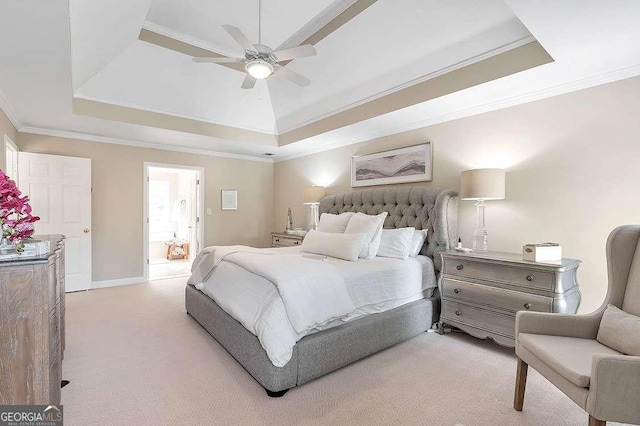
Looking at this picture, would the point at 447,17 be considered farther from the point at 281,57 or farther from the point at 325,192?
the point at 325,192

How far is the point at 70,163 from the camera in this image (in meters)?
4.52

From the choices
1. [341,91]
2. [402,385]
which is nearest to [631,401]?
[402,385]

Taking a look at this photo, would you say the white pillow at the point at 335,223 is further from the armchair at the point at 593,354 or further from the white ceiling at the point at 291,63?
the armchair at the point at 593,354

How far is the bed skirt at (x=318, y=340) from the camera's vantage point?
2.09 m

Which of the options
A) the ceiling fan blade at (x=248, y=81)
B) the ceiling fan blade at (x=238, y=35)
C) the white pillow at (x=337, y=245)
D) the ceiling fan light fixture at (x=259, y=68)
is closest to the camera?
the ceiling fan blade at (x=238, y=35)

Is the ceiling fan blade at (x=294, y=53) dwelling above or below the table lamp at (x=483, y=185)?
above

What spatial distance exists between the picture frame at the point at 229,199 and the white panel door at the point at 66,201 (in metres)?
2.21

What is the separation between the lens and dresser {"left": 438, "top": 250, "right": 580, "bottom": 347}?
7.90ft

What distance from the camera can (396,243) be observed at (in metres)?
3.30

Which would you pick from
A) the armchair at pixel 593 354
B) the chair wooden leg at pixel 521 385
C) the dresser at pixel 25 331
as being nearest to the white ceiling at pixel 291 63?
the armchair at pixel 593 354

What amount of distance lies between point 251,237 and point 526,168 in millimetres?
5163

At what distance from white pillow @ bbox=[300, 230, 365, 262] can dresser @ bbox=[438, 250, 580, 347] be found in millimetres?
922

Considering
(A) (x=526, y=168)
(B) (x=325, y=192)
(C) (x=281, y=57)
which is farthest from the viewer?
(B) (x=325, y=192)

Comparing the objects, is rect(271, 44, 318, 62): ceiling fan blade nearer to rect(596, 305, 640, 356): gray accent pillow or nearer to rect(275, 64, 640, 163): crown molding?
rect(275, 64, 640, 163): crown molding
